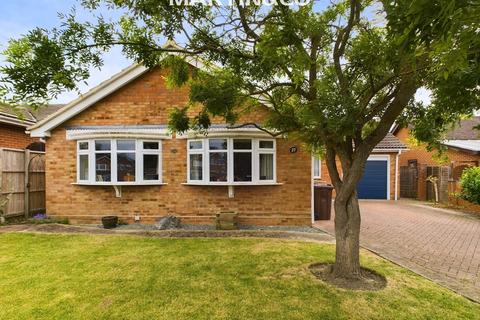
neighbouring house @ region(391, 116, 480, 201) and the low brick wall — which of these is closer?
the low brick wall

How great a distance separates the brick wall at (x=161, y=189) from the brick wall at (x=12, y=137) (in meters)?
3.20

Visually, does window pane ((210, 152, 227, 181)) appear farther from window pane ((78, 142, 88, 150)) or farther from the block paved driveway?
window pane ((78, 142, 88, 150))

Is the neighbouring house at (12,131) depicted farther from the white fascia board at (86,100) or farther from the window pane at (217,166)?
the window pane at (217,166)

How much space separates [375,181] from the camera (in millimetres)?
18484

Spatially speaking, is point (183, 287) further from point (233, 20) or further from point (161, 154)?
point (161, 154)

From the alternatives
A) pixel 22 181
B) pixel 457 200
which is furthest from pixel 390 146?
pixel 22 181

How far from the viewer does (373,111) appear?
17.3 ft

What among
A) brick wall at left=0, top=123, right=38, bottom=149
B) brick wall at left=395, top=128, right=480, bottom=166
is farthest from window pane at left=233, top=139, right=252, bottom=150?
brick wall at left=0, top=123, right=38, bottom=149

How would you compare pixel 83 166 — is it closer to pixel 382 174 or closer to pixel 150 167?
pixel 150 167

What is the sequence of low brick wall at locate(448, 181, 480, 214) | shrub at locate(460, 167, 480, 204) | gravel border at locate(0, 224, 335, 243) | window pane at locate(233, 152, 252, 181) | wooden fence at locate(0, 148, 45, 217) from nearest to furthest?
gravel border at locate(0, 224, 335, 243), window pane at locate(233, 152, 252, 181), wooden fence at locate(0, 148, 45, 217), shrub at locate(460, 167, 480, 204), low brick wall at locate(448, 181, 480, 214)

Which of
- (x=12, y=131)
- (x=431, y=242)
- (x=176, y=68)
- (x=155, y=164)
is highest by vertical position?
(x=176, y=68)

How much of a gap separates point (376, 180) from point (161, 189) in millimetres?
13765

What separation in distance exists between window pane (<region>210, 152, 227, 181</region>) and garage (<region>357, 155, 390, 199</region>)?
11.5 m

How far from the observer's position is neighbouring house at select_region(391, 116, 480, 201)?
16297 mm
